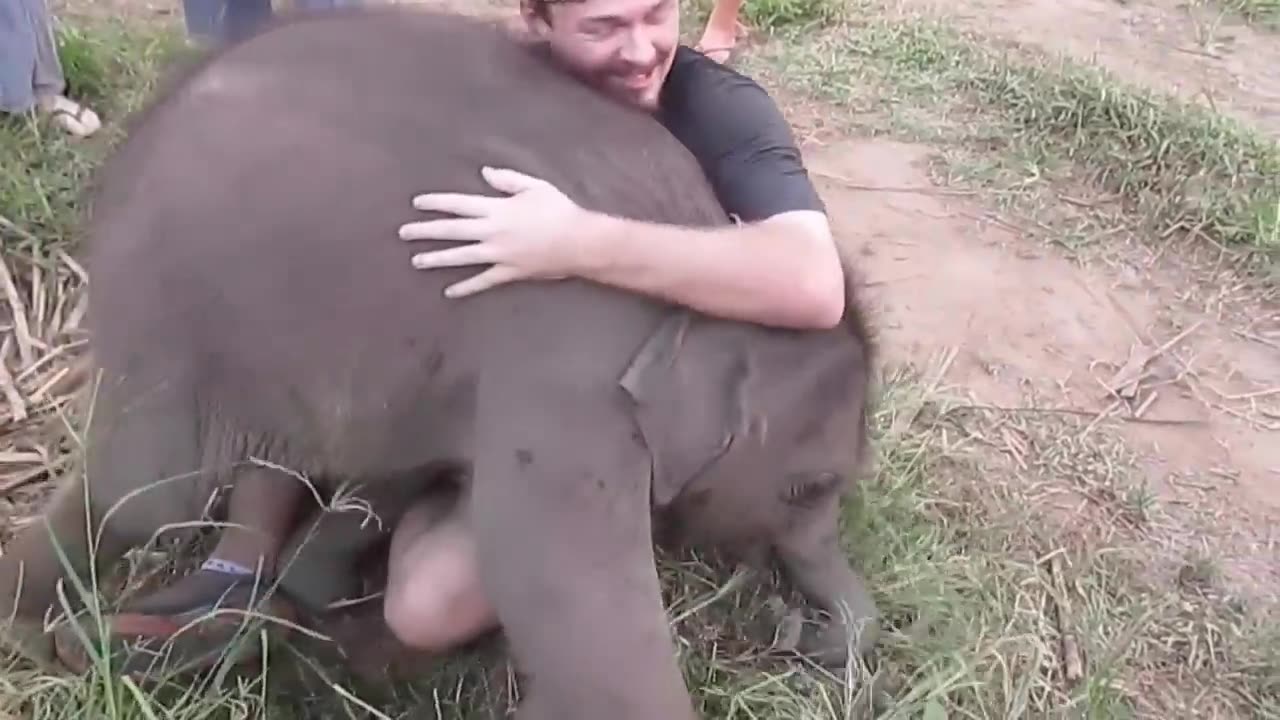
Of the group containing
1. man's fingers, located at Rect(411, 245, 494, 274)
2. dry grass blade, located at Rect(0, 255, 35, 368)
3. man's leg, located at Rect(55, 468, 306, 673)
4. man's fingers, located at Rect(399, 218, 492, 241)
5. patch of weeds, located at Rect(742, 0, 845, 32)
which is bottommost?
patch of weeds, located at Rect(742, 0, 845, 32)

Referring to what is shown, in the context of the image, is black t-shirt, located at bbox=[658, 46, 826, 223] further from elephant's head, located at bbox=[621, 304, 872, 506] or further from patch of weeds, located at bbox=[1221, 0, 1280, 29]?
patch of weeds, located at bbox=[1221, 0, 1280, 29]

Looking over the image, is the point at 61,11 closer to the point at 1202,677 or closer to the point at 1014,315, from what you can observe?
the point at 1014,315

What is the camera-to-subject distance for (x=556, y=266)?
4.88ft

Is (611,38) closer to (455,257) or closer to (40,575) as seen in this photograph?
(455,257)

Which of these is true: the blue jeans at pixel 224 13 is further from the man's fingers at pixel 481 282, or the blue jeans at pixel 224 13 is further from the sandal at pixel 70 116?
the man's fingers at pixel 481 282

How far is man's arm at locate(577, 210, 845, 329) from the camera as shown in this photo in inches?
59.6

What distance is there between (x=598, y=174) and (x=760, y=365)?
28 centimetres

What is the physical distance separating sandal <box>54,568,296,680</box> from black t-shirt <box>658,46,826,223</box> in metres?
0.77

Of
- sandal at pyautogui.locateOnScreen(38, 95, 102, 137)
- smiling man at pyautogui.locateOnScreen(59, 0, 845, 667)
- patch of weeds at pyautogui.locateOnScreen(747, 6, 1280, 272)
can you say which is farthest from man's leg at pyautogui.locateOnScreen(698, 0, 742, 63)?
smiling man at pyautogui.locateOnScreen(59, 0, 845, 667)

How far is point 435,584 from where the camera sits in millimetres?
1691

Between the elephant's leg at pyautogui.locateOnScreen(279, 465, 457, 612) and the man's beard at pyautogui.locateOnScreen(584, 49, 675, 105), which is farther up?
the man's beard at pyautogui.locateOnScreen(584, 49, 675, 105)

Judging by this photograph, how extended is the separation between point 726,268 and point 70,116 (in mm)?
1839

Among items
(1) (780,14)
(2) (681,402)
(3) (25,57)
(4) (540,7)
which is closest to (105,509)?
(2) (681,402)

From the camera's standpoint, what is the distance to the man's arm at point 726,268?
4.97 ft
